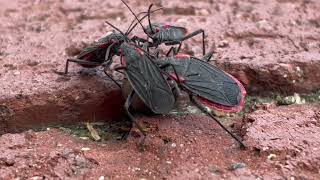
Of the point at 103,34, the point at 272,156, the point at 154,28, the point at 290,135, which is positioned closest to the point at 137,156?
the point at 272,156

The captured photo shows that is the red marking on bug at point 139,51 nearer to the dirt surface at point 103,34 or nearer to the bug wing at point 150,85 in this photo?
the bug wing at point 150,85

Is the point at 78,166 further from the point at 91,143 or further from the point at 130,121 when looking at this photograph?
the point at 130,121

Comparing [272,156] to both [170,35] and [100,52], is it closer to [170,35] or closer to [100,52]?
[170,35]

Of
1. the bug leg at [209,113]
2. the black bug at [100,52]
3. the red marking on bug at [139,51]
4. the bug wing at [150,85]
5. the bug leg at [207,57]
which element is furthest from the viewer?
the black bug at [100,52]

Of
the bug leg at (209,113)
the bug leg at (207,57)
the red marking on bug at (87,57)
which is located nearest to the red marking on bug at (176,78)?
the bug leg at (209,113)

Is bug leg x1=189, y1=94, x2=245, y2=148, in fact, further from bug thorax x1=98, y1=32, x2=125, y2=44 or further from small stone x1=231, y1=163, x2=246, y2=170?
bug thorax x1=98, y1=32, x2=125, y2=44

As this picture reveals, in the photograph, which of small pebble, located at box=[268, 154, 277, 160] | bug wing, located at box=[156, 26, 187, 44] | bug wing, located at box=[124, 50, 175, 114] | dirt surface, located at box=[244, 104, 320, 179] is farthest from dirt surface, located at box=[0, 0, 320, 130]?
small pebble, located at box=[268, 154, 277, 160]
